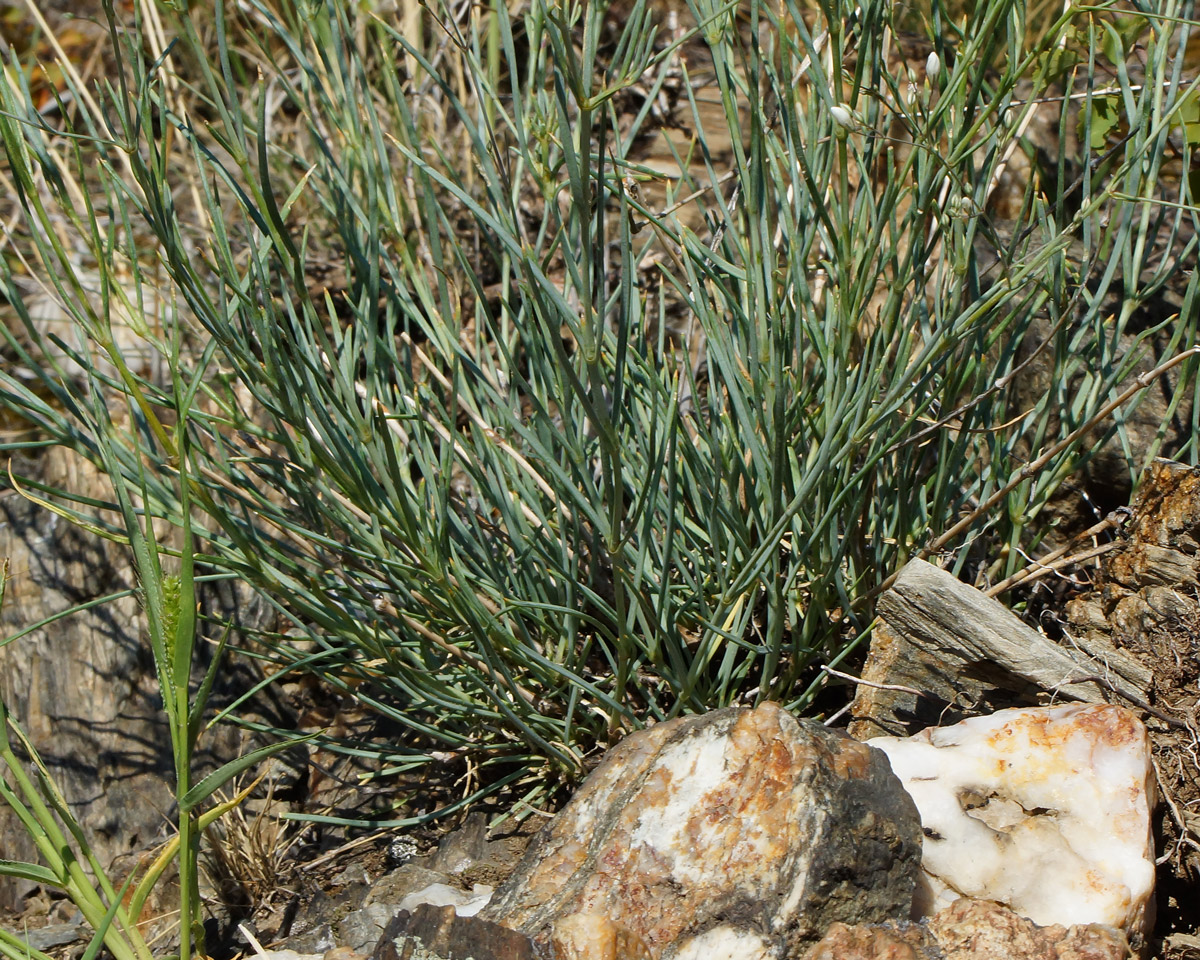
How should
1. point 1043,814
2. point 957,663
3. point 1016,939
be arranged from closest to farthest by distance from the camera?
point 1016,939 → point 1043,814 → point 957,663

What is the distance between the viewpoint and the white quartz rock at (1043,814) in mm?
1101

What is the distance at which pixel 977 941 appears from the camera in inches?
40.1

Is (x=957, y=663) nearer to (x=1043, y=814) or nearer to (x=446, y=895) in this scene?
(x=1043, y=814)

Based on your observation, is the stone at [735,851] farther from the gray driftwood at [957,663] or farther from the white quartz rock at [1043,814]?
the gray driftwood at [957,663]

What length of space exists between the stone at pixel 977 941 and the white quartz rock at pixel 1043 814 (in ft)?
0.25

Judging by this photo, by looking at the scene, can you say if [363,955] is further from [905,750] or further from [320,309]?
[320,309]

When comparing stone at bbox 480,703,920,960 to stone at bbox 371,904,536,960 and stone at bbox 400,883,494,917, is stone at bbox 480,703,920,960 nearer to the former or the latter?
stone at bbox 371,904,536,960

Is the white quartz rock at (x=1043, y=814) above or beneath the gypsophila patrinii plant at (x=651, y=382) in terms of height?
beneath

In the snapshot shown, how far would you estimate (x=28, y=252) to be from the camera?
10.9ft

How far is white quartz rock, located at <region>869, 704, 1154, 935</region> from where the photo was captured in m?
1.10

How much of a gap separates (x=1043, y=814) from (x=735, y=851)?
38cm

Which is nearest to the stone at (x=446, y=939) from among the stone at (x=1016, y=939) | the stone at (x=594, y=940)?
the stone at (x=594, y=940)

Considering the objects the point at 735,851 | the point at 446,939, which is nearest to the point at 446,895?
the point at 446,939

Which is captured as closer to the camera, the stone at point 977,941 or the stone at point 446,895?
the stone at point 977,941
